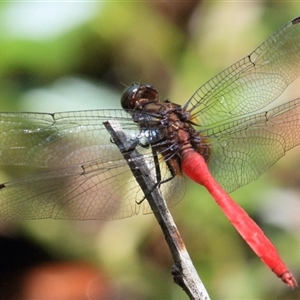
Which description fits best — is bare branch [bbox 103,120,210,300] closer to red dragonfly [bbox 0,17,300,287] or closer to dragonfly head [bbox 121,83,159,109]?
red dragonfly [bbox 0,17,300,287]

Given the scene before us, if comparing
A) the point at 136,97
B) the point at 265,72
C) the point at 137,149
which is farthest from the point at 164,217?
the point at 265,72

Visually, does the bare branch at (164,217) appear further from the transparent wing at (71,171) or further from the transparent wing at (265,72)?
the transparent wing at (265,72)

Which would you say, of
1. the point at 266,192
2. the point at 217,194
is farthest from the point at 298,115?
the point at 266,192

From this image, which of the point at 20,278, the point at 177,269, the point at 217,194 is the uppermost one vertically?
the point at 20,278

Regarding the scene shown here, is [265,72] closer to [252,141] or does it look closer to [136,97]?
[252,141]

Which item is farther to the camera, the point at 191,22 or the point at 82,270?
the point at 191,22

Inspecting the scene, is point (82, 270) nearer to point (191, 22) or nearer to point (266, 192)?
point (266, 192)

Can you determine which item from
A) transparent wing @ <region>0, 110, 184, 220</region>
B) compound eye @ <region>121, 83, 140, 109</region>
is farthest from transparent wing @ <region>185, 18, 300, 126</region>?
transparent wing @ <region>0, 110, 184, 220</region>

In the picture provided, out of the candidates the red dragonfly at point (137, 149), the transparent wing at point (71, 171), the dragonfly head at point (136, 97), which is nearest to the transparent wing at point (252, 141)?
the red dragonfly at point (137, 149)
